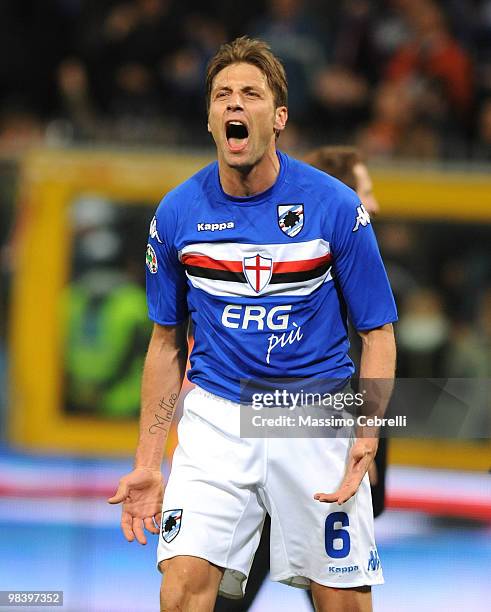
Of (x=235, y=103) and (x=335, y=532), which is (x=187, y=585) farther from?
(x=235, y=103)

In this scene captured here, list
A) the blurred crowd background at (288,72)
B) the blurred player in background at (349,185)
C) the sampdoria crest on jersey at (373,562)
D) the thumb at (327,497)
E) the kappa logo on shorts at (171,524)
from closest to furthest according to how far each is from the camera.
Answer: the thumb at (327,497) → the kappa logo on shorts at (171,524) → the sampdoria crest on jersey at (373,562) → the blurred player in background at (349,185) → the blurred crowd background at (288,72)

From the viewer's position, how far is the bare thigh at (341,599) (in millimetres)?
3691

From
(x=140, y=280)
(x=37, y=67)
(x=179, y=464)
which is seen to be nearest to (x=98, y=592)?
(x=179, y=464)

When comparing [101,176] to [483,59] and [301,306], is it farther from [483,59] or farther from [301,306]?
[301,306]

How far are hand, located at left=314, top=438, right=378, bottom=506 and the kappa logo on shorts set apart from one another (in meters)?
0.42

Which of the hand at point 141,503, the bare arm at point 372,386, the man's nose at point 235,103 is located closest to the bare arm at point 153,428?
the hand at point 141,503

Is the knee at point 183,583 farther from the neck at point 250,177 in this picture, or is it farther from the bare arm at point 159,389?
the neck at point 250,177

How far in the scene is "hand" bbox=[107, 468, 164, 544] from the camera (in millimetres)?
3828

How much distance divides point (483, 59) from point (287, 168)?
6.38 meters

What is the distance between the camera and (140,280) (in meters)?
9.09

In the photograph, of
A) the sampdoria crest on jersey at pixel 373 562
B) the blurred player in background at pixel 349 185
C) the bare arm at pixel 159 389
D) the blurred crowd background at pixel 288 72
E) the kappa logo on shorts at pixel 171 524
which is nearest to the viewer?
the kappa logo on shorts at pixel 171 524

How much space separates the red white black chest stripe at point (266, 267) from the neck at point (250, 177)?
0.18m

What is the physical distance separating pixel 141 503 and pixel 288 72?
647 centimetres

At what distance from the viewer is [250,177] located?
378 cm
